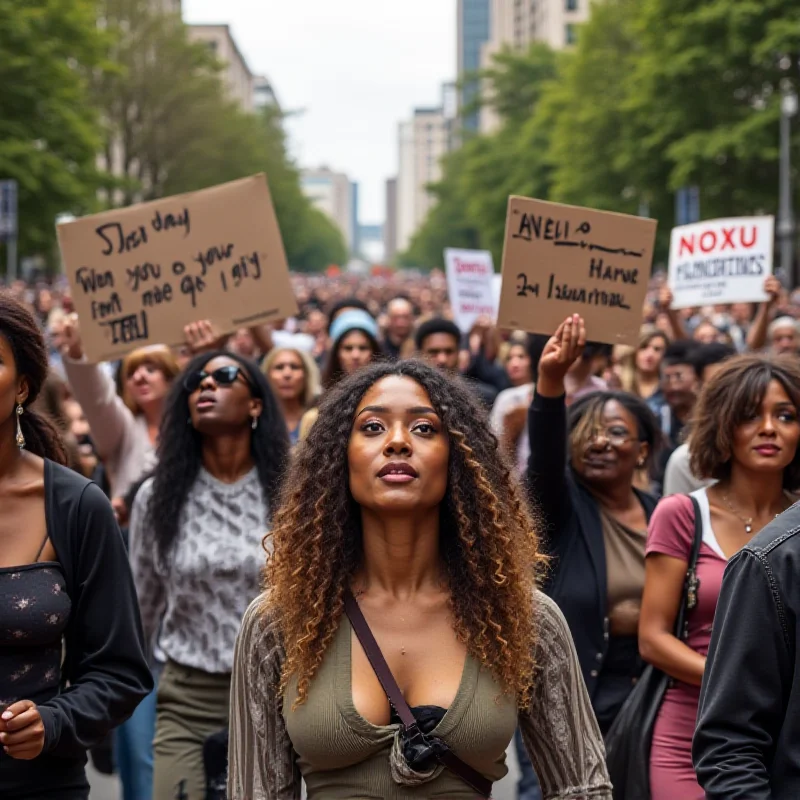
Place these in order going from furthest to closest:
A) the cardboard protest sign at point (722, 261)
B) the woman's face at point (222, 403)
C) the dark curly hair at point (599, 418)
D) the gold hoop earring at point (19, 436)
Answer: the cardboard protest sign at point (722, 261), the woman's face at point (222, 403), the dark curly hair at point (599, 418), the gold hoop earring at point (19, 436)

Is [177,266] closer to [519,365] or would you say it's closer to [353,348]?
[353,348]

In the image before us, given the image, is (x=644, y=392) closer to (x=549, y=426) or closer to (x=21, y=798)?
(x=549, y=426)

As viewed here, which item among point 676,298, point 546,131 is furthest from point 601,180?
point 676,298

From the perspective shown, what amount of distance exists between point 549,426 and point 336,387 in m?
1.34

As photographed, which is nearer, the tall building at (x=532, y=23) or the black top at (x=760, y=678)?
the black top at (x=760, y=678)

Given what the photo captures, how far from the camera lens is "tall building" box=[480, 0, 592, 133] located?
94375mm

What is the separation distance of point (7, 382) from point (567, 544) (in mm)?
2024

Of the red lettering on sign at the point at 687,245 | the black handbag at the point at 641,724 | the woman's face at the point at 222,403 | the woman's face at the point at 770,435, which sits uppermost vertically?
the woman's face at the point at 770,435

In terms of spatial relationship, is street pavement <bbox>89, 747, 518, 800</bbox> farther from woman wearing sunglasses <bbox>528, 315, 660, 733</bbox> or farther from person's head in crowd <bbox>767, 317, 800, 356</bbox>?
person's head in crowd <bbox>767, 317, 800, 356</bbox>

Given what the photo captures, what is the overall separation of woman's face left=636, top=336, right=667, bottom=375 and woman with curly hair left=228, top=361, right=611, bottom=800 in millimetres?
6253

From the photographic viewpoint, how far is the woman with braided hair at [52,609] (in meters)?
3.02

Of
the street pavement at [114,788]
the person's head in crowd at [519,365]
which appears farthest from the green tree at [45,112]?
the street pavement at [114,788]

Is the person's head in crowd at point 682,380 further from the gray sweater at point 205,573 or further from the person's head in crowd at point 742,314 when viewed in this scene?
the person's head in crowd at point 742,314

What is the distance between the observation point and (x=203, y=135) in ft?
186
